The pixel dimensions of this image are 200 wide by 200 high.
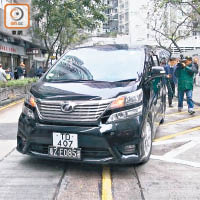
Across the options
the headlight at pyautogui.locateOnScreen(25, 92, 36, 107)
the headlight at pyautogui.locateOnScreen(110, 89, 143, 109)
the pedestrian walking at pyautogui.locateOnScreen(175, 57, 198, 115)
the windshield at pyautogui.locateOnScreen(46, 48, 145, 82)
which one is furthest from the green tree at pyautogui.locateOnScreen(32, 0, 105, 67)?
the headlight at pyautogui.locateOnScreen(110, 89, 143, 109)

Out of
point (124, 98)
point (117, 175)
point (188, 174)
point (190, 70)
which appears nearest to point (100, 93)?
point (124, 98)

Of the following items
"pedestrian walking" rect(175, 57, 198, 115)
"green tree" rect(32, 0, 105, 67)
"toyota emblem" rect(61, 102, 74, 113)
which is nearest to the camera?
"toyota emblem" rect(61, 102, 74, 113)

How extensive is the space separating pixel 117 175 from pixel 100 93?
1.09 m

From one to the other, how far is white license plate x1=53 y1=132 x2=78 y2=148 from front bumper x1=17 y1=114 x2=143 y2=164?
48 mm

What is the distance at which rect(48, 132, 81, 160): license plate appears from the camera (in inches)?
160

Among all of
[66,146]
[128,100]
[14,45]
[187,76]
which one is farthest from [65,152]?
[14,45]

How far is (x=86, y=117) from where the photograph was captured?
4074 mm

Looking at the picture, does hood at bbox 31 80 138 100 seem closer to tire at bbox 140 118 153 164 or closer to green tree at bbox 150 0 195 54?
tire at bbox 140 118 153 164

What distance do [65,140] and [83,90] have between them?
69 centimetres

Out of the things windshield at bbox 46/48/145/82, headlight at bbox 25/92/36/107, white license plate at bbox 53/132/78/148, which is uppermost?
windshield at bbox 46/48/145/82

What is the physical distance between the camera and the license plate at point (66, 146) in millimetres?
4070

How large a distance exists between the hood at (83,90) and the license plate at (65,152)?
2.07 feet

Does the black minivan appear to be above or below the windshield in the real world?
below

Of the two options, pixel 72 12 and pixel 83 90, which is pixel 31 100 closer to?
pixel 83 90
